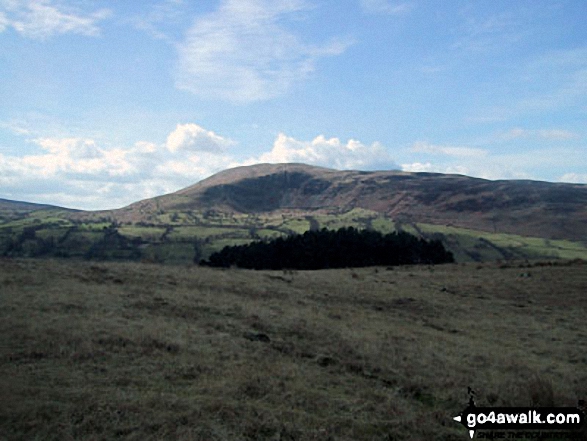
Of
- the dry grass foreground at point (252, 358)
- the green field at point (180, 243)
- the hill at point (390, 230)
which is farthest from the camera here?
the hill at point (390, 230)

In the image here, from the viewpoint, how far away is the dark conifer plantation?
54.2 metres

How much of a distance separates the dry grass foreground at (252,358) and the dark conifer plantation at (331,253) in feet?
88.1

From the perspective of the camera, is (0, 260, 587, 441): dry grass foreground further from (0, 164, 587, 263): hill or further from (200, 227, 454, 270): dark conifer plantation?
(0, 164, 587, 263): hill

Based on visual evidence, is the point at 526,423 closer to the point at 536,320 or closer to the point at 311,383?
the point at 311,383

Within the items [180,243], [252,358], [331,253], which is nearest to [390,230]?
[180,243]

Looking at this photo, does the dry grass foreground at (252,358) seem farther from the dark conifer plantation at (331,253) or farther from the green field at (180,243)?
the green field at (180,243)

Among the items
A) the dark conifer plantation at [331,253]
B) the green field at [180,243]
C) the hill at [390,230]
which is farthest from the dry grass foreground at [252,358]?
the green field at [180,243]

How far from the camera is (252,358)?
12.0 meters

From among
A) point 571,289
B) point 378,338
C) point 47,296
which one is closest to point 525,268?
point 571,289

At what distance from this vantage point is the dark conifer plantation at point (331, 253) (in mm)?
54156

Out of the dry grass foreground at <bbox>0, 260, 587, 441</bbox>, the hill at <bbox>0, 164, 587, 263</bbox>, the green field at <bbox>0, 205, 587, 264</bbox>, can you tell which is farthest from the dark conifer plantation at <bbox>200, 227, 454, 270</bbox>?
the dry grass foreground at <bbox>0, 260, 587, 441</bbox>

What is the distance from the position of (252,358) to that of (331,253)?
1689 inches

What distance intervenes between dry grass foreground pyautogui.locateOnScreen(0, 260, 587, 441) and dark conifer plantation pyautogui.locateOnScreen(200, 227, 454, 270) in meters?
26.9

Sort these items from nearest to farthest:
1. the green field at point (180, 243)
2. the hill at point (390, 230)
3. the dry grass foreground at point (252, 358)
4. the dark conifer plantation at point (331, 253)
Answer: the dry grass foreground at point (252, 358) → the dark conifer plantation at point (331, 253) → the green field at point (180, 243) → the hill at point (390, 230)
